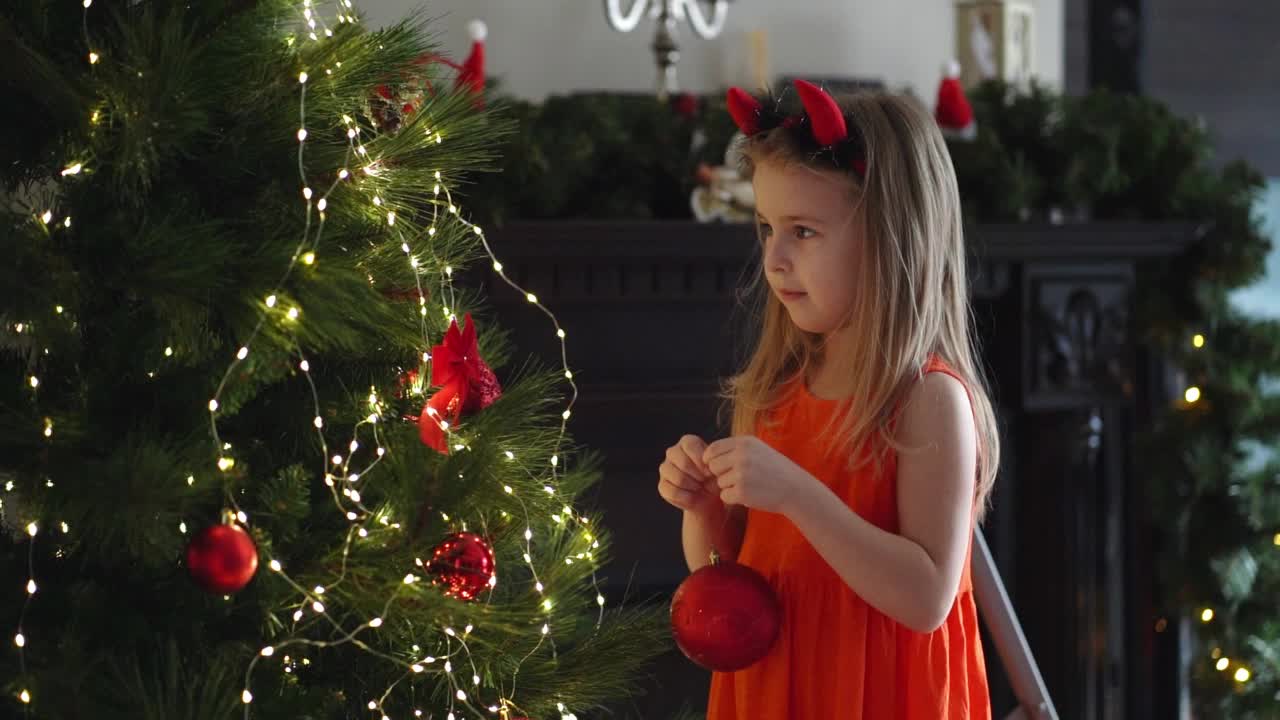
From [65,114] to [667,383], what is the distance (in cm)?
145

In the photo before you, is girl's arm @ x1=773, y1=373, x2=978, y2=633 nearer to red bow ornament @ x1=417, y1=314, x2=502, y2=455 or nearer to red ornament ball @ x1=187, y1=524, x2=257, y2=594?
red bow ornament @ x1=417, y1=314, x2=502, y2=455

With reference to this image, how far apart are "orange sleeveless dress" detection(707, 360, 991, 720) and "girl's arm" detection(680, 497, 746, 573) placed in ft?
0.16

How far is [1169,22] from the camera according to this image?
2945 millimetres

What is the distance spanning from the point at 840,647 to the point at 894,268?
0.30m

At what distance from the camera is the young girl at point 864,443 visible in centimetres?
107

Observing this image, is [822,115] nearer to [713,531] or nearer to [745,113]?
[745,113]

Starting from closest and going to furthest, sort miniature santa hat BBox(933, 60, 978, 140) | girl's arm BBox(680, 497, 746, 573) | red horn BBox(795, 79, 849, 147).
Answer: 1. red horn BBox(795, 79, 849, 147)
2. girl's arm BBox(680, 497, 746, 573)
3. miniature santa hat BBox(933, 60, 978, 140)

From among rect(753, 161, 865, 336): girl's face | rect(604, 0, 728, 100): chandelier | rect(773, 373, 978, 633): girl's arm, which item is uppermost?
rect(604, 0, 728, 100): chandelier

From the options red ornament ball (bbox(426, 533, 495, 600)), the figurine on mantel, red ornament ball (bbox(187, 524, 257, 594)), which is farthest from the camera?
the figurine on mantel

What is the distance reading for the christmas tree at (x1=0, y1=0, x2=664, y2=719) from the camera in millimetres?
892

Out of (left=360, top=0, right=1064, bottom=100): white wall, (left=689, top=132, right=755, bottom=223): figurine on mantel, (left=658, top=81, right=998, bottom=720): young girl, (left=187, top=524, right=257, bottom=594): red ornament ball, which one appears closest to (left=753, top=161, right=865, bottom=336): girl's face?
(left=658, top=81, right=998, bottom=720): young girl

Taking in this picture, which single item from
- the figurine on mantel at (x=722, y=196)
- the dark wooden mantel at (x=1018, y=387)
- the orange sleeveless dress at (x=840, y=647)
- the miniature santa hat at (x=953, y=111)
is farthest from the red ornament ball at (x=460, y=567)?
the miniature santa hat at (x=953, y=111)

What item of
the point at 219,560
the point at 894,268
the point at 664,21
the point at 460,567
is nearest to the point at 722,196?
the point at 664,21

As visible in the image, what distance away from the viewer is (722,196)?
216cm
